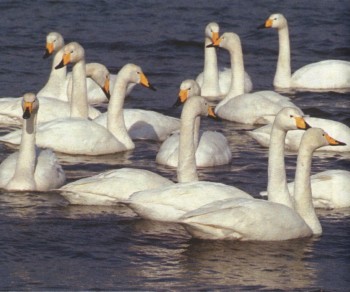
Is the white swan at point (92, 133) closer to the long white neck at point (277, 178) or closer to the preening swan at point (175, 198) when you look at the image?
the preening swan at point (175, 198)

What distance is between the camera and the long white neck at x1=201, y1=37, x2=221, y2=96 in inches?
805

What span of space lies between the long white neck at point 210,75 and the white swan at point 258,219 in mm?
8246

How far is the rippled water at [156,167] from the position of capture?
36.0 feet

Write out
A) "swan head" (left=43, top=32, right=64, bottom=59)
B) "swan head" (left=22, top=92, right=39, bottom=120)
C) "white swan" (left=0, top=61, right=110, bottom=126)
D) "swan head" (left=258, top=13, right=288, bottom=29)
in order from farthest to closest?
1. "swan head" (left=258, top=13, right=288, bottom=29)
2. "swan head" (left=43, top=32, right=64, bottom=59)
3. "white swan" (left=0, top=61, right=110, bottom=126)
4. "swan head" (left=22, top=92, right=39, bottom=120)

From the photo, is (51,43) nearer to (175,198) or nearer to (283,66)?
(283,66)

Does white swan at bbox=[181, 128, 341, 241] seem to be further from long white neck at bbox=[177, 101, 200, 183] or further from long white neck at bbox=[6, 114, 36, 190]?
long white neck at bbox=[6, 114, 36, 190]

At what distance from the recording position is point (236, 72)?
19.7 m

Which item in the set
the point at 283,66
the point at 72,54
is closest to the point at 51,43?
the point at 72,54

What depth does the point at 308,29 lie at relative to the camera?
26.3 m

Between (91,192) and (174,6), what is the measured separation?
15.5 meters

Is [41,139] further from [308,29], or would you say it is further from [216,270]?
[308,29]

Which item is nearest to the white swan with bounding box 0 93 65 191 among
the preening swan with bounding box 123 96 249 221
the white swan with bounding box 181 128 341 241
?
the preening swan with bounding box 123 96 249 221

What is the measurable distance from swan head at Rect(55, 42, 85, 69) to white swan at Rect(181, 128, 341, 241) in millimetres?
5652

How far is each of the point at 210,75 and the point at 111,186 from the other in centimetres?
781
